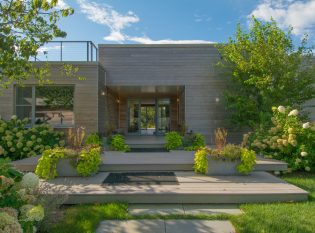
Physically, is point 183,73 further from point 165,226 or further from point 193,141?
point 165,226

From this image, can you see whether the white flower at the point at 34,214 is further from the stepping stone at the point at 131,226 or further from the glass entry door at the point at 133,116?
the glass entry door at the point at 133,116

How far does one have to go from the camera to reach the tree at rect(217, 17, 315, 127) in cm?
971

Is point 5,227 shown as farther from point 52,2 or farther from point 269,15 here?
point 269,15

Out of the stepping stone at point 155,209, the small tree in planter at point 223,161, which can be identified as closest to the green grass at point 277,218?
the stepping stone at point 155,209

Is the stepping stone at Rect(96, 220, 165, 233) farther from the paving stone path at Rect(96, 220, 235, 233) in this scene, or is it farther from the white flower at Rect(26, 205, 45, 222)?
the white flower at Rect(26, 205, 45, 222)

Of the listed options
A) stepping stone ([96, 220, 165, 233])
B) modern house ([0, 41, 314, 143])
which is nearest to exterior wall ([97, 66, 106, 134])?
modern house ([0, 41, 314, 143])

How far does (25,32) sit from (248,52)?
8.06m

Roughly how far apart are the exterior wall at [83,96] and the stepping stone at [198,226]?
808cm

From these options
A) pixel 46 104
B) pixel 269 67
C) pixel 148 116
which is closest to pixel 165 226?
pixel 269 67

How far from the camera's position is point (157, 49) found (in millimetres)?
12742

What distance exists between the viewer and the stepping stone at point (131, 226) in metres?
3.50

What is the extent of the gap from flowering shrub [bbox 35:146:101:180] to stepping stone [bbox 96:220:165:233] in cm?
220

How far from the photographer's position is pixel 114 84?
1265 centimetres

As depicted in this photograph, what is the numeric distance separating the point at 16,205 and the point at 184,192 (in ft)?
8.75
